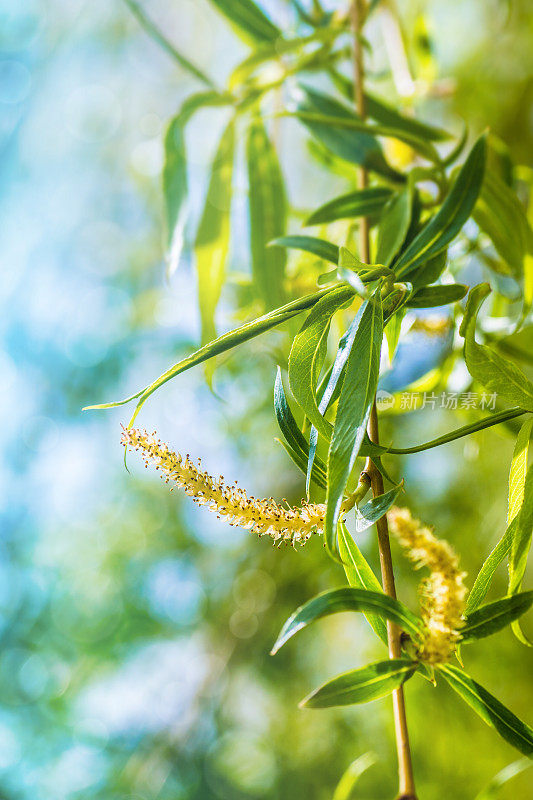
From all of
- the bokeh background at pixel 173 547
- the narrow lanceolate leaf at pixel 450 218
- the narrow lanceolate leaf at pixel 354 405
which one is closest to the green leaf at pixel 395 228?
the narrow lanceolate leaf at pixel 450 218

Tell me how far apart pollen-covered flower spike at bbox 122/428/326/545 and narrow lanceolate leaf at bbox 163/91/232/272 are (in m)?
0.21

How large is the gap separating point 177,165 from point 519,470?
0.31 m

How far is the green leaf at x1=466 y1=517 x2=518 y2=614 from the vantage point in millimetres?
263

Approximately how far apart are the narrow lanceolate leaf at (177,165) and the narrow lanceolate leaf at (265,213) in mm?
51

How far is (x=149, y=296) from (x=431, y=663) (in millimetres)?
739

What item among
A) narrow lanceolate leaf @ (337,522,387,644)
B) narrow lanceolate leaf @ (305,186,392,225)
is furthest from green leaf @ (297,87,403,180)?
narrow lanceolate leaf @ (337,522,387,644)

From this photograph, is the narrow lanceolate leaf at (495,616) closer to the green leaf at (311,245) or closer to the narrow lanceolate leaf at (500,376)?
the narrow lanceolate leaf at (500,376)

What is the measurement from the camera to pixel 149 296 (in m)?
0.88

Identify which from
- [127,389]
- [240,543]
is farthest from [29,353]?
[240,543]

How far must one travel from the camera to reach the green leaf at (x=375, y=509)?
0.74 ft

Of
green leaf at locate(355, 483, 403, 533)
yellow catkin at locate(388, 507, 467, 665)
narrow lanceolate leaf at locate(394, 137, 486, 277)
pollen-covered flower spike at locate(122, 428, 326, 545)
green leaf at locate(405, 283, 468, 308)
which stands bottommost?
yellow catkin at locate(388, 507, 467, 665)

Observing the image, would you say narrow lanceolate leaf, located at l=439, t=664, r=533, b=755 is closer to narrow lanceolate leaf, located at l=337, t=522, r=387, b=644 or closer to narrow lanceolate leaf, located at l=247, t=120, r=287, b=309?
narrow lanceolate leaf, located at l=337, t=522, r=387, b=644

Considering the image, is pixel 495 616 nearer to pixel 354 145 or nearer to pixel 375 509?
pixel 375 509

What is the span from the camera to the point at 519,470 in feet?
0.90
